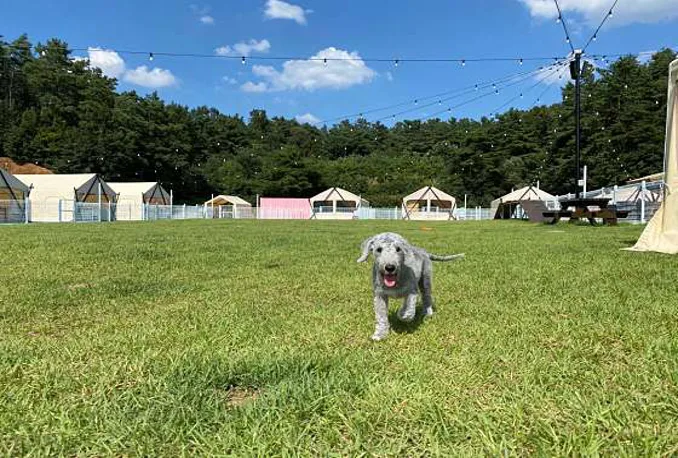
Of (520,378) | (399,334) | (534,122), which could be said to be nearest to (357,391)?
(520,378)

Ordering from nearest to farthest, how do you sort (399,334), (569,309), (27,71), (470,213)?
(399,334), (569,309), (470,213), (27,71)

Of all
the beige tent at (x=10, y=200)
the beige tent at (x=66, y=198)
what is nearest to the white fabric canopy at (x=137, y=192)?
the beige tent at (x=66, y=198)

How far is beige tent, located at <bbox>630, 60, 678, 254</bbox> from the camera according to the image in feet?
24.6

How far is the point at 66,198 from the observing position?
122 feet

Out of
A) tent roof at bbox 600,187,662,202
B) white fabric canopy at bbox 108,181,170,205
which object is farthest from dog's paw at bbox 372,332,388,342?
white fabric canopy at bbox 108,181,170,205

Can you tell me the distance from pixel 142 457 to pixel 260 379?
75cm

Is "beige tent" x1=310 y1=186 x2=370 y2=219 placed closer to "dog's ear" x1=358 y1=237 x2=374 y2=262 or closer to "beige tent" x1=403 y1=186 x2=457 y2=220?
"beige tent" x1=403 y1=186 x2=457 y2=220

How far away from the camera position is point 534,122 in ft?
211

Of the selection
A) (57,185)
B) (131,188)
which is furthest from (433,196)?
(57,185)

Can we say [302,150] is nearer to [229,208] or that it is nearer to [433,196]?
[229,208]

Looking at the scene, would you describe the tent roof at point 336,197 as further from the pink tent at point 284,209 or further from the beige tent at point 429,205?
the beige tent at point 429,205

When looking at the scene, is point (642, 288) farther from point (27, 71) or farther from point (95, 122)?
point (27, 71)

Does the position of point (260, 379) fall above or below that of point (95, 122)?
below

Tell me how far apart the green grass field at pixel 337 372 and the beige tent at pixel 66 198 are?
33.1 m
